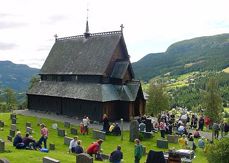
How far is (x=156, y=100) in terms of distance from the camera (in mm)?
52312

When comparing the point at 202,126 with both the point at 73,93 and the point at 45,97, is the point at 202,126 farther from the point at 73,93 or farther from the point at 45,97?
the point at 45,97

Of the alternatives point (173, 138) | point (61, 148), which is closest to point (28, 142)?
point (61, 148)

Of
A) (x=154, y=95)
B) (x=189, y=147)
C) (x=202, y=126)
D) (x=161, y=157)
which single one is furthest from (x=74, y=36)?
(x=161, y=157)

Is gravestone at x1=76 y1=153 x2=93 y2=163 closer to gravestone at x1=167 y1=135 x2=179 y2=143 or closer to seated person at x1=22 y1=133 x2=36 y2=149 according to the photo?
seated person at x1=22 y1=133 x2=36 y2=149

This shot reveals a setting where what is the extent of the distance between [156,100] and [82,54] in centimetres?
1360

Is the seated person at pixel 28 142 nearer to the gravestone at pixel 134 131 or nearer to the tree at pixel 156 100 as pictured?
the gravestone at pixel 134 131

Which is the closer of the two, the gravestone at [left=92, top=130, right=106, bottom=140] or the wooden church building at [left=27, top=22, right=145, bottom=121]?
the gravestone at [left=92, top=130, right=106, bottom=140]

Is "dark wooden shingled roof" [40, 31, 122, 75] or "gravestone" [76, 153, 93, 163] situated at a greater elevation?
"dark wooden shingled roof" [40, 31, 122, 75]

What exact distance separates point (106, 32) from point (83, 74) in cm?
752

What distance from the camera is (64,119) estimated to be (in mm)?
50375

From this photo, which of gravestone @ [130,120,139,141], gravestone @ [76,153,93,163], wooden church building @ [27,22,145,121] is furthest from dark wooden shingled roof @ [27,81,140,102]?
gravestone @ [76,153,93,163]

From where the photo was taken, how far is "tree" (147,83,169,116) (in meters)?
52.2

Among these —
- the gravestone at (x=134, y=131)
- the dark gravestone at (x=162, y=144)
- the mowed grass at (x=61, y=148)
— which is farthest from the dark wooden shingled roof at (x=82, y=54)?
the dark gravestone at (x=162, y=144)

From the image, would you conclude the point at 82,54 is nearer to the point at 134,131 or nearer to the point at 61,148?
the point at 134,131
